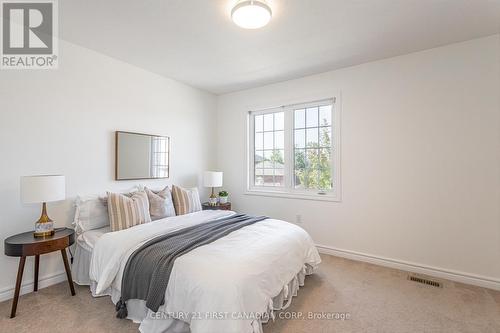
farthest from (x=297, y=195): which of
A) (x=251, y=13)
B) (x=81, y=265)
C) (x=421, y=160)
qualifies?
(x=81, y=265)

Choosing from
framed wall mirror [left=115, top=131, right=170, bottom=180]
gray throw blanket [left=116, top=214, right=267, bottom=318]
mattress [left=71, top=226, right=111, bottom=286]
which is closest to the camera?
gray throw blanket [left=116, top=214, right=267, bottom=318]

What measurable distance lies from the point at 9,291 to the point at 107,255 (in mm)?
1121

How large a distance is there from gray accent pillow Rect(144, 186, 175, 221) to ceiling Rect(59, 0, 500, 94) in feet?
5.71

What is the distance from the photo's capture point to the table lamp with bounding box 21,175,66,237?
211cm

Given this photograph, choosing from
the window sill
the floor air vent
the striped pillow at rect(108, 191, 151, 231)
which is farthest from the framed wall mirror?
the floor air vent

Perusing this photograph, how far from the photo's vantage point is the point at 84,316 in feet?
6.68

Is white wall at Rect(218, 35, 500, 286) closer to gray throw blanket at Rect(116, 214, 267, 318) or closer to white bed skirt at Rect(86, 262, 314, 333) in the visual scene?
white bed skirt at Rect(86, 262, 314, 333)

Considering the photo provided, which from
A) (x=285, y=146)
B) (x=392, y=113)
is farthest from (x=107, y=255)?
(x=392, y=113)

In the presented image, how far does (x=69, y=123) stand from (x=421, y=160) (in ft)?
13.4

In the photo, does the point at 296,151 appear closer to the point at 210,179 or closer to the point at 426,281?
the point at 210,179

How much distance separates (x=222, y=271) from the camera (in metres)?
1.65

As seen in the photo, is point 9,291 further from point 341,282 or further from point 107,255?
point 341,282

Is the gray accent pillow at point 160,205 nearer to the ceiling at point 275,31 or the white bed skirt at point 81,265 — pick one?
the white bed skirt at point 81,265

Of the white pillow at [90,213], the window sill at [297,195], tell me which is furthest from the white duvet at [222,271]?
the window sill at [297,195]
